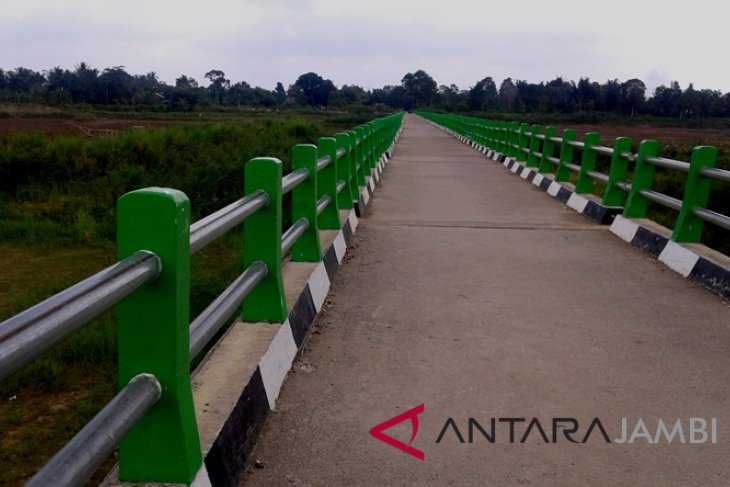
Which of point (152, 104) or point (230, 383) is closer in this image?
point (230, 383)

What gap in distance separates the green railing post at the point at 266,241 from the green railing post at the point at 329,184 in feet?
8.08

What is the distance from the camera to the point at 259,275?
3.38 meters

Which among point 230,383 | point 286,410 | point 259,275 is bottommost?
point 286,410

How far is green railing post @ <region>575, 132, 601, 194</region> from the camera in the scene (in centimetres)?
921

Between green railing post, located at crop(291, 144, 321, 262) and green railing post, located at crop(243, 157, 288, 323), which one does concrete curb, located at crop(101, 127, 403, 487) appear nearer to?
green railing post, located at crop(243, 157, 288, 323)

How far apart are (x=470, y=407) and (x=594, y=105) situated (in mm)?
120036

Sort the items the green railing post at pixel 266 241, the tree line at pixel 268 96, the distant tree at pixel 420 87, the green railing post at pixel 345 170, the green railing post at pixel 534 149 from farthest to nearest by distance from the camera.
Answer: the distant tree at pixel 420 87 < the tree line at pixel 268 96 < the green railing post at pixel 534 149 < the green railing post at pixel 345 170 < the green railing post at pixel 266 241

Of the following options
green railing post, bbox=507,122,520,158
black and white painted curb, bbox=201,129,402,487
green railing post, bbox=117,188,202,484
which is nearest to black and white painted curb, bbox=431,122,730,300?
black and white painted curb, bbox=201,129,402,487

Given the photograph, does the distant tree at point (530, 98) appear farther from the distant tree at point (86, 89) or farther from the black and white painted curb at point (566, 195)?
the black and white painted curb at point (566, 195)

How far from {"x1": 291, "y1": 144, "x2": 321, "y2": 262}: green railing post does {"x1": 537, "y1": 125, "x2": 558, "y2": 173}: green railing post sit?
7900 mm

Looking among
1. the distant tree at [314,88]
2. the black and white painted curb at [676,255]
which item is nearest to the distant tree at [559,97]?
the distant tree at [314,88]

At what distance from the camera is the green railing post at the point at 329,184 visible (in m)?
6.10

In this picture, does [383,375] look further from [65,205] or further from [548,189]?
[65,205]

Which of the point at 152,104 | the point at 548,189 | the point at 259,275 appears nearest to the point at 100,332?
the point at 259,275
